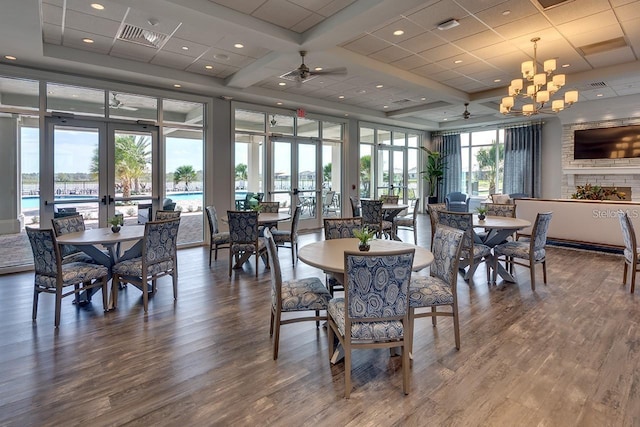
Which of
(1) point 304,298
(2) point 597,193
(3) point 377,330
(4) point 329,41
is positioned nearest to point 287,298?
(1) point 304,298

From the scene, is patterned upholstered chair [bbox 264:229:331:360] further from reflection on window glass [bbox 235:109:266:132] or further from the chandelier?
reflection on window glass [bbox 235:109:266:132]

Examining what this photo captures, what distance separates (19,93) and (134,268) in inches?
159

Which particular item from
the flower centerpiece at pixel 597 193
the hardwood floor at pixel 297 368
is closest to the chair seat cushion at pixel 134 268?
the hardwood floor at pixel 297 368

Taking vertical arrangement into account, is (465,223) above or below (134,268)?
above

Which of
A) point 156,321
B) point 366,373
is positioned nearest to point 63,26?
point 156,321

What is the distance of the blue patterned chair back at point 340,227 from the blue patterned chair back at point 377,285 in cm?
182

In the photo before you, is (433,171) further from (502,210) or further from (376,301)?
(376,301)

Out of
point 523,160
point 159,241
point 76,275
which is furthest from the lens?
point 523,160

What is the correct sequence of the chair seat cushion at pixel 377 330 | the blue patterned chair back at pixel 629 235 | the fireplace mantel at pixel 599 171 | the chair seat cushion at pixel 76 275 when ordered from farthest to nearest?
the fireplace mantel at pixel 599 171, the blue patterned chair back at pixel 629 235, the chair seat cushion at pixel 76 275, the chair seat cushion at pixel 377 330

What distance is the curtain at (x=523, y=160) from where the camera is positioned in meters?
11.0

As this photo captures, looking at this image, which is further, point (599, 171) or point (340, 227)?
point (599, 171)

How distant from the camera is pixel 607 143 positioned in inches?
372

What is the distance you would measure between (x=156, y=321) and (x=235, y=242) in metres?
1.88

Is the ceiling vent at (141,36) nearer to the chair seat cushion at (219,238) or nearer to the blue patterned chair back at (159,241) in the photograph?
the blue patterned chair back at (159,241)
